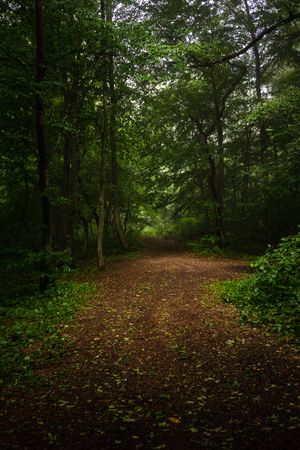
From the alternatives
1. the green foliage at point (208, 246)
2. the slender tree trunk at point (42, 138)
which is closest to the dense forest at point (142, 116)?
the slender tree trunk at point (42, 138)

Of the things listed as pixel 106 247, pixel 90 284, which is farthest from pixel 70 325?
pixel 106 247

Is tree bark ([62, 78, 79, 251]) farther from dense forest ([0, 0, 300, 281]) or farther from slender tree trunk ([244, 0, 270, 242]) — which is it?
slender tree trunk ([244, 0, 270, 242])

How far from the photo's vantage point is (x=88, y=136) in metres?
17.8

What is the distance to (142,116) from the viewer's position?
1994cm

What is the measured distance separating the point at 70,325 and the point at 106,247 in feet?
45.4

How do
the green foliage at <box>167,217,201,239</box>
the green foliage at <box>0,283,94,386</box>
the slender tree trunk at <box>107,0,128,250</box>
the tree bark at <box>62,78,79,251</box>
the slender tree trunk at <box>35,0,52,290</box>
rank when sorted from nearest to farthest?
1. the green foliage at <box>0,283,94,386</box>
2. the slender tree trunk at <box>35,0,52,290</box>
3. the slender tree trunk at <box>107,0,128,250</box>
4. the tree bark at <box>62,78,79,251</box>
5. the green foliage at <box>167,217,201,239</box>

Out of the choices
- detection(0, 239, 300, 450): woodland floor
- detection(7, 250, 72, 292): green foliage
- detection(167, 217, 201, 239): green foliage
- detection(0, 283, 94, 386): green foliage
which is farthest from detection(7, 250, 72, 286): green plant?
detection(167, 217, 201, 239): green foliage

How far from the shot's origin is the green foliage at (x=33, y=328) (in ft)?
20.9

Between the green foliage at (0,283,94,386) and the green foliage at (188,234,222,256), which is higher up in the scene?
the green foliage at (188,234,222,256)

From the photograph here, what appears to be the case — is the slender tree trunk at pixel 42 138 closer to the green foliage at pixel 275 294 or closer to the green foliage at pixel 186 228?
the green foliage at pixel 275 294

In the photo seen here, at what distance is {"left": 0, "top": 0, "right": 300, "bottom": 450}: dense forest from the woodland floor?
0.03 metres

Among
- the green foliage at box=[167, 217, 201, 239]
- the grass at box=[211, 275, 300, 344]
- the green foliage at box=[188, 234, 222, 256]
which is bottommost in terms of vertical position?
the grass at box=[211, 275, 300, 344]

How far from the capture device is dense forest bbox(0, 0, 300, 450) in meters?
4.77

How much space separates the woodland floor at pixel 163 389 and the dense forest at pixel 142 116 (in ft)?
15.5
